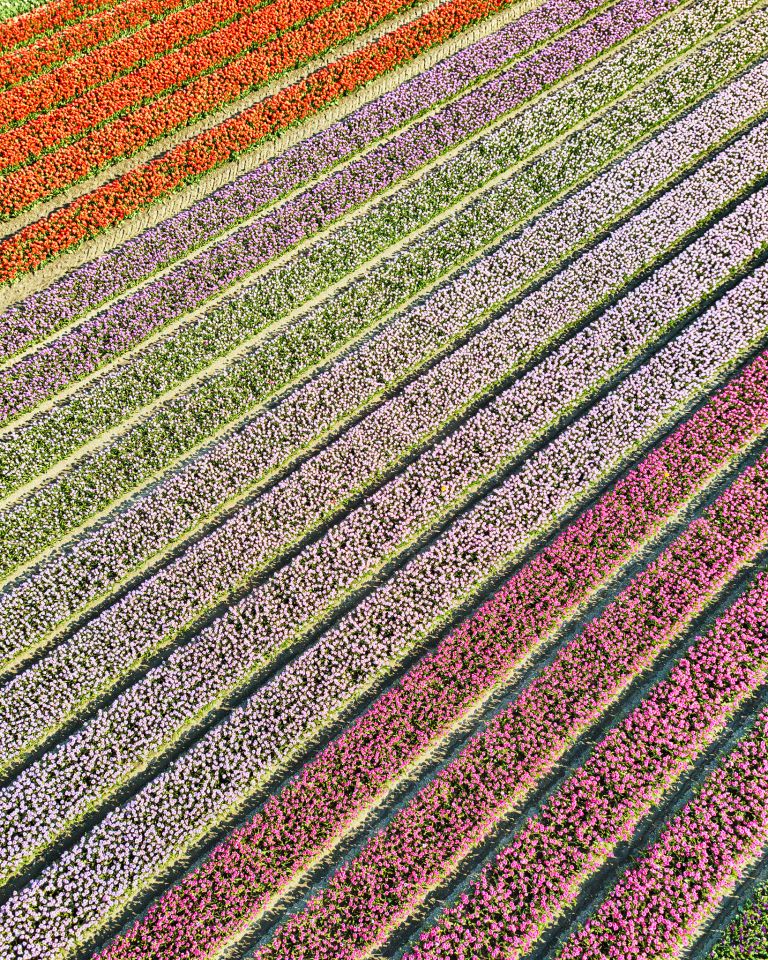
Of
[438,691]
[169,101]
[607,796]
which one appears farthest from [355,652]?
[169,101]

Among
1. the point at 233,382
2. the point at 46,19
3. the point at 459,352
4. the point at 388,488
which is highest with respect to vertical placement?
the point at 46,19

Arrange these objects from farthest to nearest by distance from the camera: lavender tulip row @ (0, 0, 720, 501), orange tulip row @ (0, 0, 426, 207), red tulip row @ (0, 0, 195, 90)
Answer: red tulip row @ (0, 0, 195, 90) → orange tulip row @ (0, 0, 426, 207) → lavender tulip row @ (0, 0, 720, 501)

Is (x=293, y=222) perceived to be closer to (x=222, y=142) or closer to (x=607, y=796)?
(x=222, y=142)

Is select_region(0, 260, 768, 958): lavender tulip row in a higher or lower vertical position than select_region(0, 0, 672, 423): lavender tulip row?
lower

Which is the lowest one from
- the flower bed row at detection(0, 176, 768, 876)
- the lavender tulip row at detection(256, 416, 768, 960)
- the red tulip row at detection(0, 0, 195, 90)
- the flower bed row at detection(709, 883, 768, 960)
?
the flower bed row at detection(709, 883, 768, 960)

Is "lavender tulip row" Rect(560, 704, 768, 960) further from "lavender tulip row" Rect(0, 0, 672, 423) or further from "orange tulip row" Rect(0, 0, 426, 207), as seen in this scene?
"orange tulip row" Rect(0, 0, 426, 207)

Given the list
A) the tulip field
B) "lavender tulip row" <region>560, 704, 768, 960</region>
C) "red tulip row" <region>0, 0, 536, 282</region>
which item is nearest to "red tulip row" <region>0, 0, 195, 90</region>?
the tulip field
